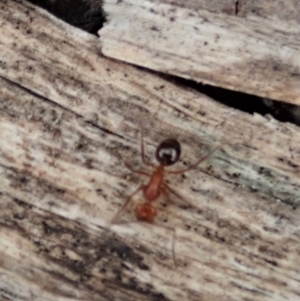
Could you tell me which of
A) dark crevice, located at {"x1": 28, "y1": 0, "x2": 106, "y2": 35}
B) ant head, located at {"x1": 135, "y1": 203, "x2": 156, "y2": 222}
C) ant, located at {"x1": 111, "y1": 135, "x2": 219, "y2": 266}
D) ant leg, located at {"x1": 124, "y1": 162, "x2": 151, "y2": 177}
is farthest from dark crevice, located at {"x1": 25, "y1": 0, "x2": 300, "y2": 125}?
ant head, located at {"x1": 135, "y1": 203, "x2": 156, "y2": 222}

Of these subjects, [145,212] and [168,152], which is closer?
[168,152]

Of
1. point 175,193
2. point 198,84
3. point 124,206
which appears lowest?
point 124,206

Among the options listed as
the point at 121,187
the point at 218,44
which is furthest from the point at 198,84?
the point at 121,187

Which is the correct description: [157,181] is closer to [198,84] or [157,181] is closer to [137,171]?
[137,171]

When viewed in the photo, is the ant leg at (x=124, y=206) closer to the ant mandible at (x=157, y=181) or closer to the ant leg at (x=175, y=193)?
the ant mandible at (x=157, y=181)

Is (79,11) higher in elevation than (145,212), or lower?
higher

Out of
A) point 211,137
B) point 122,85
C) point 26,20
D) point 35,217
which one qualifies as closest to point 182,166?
point 211,137
